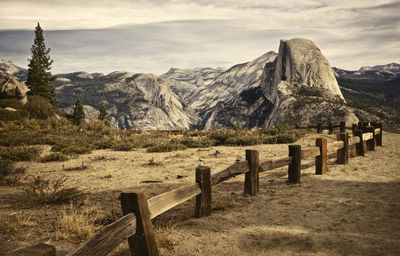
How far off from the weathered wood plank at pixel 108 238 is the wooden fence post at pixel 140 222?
0.25ft

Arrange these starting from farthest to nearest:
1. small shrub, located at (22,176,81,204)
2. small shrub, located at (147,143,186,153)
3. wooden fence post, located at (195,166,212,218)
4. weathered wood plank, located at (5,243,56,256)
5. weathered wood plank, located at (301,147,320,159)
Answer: small shrub, located at (147,143,186,153), weathered wood plank, located at (301,147,320,159), small shrub, located at (22,176,81,204), wooden fence post, located at (195,166,212,218), weathered wood plank, located at (5,243,56,256)

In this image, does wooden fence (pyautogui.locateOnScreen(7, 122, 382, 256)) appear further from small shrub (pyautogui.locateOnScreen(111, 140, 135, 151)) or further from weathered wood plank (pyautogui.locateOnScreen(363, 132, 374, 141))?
small shrub (pyautogui.locateOnScreen(111, 140, 135, 151))

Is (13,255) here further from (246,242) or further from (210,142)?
(210,142)

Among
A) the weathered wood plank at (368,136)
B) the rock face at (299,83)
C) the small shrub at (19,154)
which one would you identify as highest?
the rock face at (299,83)

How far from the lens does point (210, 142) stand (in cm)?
1697

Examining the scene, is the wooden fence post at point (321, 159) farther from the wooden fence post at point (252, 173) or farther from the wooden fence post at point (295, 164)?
the wooden fence post at point (252, 173)

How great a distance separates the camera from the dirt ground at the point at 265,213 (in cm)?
400

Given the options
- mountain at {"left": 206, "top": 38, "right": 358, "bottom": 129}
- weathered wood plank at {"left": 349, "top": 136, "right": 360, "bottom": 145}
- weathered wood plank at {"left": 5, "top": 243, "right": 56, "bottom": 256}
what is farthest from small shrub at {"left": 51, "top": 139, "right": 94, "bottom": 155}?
mountain at {"left": 206, "top": 38, "right": 358, "bottom": 129}

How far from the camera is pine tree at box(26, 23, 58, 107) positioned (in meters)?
42.9

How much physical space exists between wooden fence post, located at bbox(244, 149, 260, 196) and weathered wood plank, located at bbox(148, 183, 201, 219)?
5.97 feet

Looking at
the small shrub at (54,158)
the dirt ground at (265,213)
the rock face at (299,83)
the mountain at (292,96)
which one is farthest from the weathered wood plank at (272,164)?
→ the rock face at (299,83)

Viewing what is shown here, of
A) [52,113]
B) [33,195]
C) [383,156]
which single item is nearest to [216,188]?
→ [33,195]

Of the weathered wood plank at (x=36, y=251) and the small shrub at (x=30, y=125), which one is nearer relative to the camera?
the weathered wood plank at (x=36, y=251)

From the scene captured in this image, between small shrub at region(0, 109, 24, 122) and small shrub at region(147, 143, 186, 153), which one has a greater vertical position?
small shrub at region(0, 109, 24, 122)
